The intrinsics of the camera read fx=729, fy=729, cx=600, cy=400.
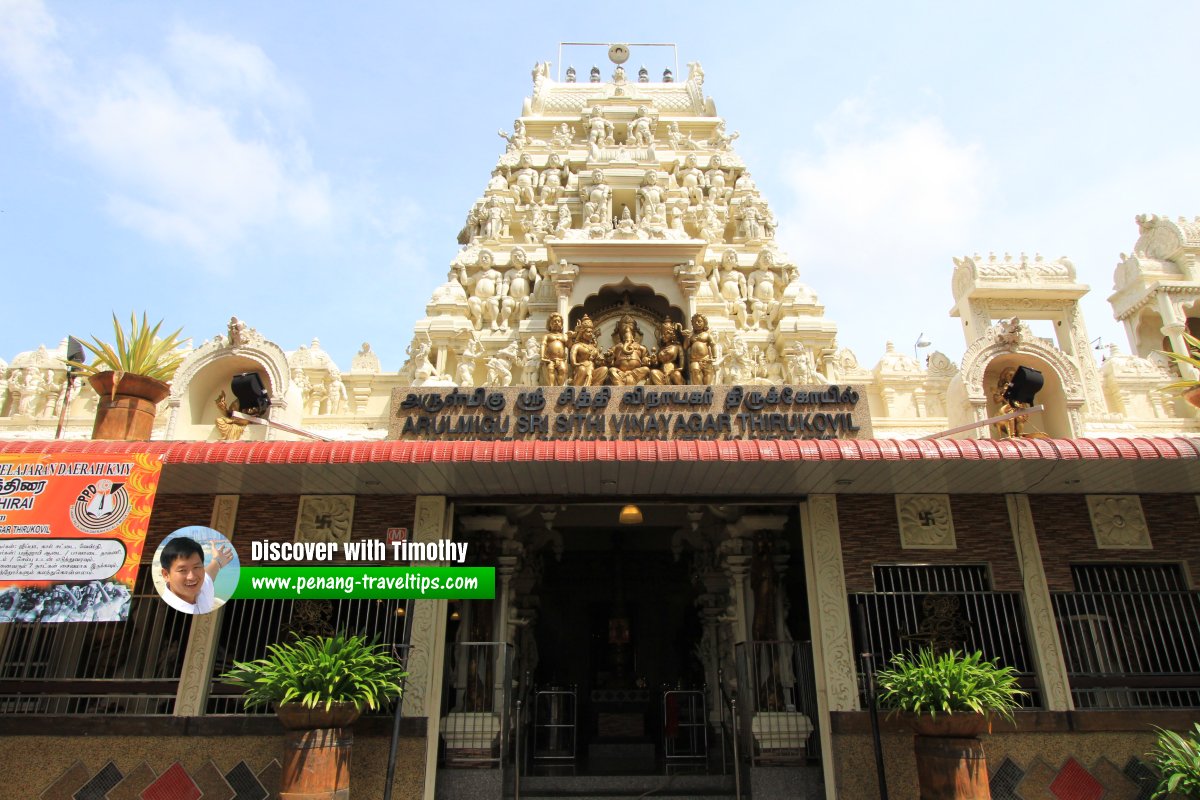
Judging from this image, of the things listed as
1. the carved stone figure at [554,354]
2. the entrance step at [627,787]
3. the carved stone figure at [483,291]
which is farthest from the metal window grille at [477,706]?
the carved stone figure at [483,291]

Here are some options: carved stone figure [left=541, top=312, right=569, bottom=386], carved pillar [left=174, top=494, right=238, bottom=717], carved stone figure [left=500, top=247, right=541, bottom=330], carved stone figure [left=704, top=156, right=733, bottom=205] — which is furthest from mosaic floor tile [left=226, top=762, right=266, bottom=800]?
carved stone figure [left=704, top=156, right=733, bottom=205]

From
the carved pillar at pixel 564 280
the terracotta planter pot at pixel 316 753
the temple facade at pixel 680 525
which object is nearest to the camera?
the terracotta planter pot at pixel 316 753

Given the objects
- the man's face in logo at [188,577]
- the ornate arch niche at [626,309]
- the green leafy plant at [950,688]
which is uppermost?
the ornate arch niche at [626,309]

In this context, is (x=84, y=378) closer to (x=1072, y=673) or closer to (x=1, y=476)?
(x=1, y=476)

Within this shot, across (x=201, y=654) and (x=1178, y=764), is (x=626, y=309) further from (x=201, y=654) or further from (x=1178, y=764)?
(x=1178, y=764)

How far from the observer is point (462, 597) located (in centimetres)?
945

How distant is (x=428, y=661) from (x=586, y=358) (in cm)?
544

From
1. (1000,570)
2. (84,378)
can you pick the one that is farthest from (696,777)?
(84,378)

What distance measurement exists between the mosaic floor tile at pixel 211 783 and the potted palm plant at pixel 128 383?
4528mm

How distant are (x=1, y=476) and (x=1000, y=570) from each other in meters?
12.0

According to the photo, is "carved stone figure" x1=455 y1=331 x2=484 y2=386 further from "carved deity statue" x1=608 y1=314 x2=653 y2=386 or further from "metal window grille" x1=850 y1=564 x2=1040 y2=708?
"metal window grille" x1=850 y1=564 x2=1040 y2=708

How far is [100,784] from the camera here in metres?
8.28

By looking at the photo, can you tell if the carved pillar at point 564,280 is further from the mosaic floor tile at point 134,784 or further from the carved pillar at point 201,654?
the mosaic floor tile at point 134,784

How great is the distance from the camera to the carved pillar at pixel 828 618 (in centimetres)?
872
